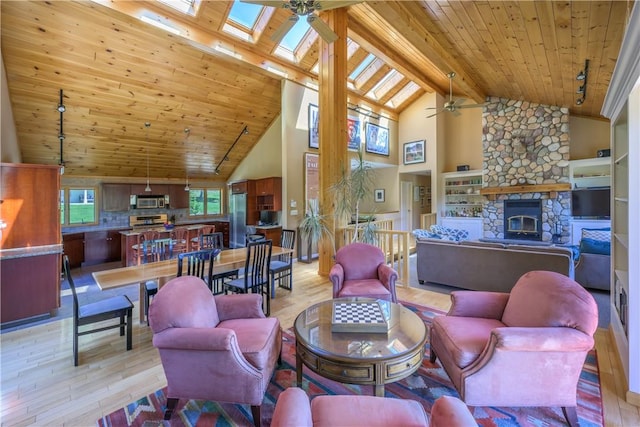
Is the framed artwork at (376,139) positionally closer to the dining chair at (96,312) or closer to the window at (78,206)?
the dining chair at (96,312)

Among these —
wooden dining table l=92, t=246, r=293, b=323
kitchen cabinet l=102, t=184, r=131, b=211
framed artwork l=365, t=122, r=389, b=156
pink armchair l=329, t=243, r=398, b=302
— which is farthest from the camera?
framed artwork l=365, t=122, r=389, b=156

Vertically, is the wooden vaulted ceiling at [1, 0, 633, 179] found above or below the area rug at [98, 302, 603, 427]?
above

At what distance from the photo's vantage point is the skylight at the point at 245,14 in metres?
4.97

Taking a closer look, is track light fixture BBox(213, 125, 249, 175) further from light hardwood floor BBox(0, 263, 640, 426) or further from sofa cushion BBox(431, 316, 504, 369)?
sofa cushion BBox(431, 316, 504, 369)

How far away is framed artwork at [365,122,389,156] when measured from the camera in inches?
340

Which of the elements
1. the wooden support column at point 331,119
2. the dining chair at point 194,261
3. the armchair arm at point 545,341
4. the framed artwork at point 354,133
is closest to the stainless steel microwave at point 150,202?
the wooden support column at point 331,119

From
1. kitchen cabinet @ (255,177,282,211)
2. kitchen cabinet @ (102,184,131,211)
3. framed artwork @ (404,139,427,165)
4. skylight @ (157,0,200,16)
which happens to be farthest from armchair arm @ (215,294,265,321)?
framed artwork @ (404,139,427,165)

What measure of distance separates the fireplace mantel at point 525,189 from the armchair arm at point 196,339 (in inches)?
321

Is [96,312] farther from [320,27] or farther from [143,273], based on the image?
[320,27]

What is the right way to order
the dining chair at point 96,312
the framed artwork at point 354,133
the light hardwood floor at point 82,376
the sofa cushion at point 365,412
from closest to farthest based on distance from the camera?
the sofa cushion at point 365,412
the light hardwood floor at point 82,376
the dining chair at point 96,312
the framed artwork at point 354,133

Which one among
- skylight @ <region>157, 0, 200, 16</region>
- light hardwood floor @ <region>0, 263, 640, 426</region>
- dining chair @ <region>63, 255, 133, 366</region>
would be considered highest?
skylight @ <region>157, 0, 200, 16</region>

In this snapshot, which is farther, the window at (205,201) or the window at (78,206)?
the window at (205,201)

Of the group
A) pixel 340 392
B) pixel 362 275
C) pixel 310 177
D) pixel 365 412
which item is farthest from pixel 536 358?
pixel 310 177

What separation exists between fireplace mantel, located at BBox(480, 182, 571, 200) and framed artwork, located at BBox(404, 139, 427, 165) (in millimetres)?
2138
